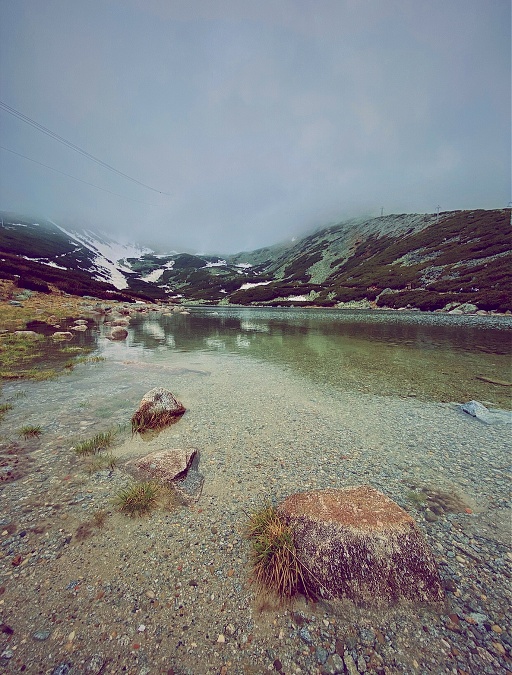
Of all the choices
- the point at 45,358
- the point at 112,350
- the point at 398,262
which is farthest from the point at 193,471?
the point at 398,262

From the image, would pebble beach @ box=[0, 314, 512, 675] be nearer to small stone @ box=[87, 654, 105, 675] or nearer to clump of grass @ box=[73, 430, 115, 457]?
small stone @ box=[87, 654, 105, 675]

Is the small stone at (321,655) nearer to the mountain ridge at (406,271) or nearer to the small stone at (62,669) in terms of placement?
the small stone at (62,669)

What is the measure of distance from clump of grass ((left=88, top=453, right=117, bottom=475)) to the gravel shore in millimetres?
232

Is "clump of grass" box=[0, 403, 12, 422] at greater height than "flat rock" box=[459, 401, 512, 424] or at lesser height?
greater

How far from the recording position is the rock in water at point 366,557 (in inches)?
188

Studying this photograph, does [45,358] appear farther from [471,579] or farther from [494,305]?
[494,305]

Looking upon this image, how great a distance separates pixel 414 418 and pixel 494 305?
7898 cm

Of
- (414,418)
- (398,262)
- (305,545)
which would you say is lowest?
(414,418)

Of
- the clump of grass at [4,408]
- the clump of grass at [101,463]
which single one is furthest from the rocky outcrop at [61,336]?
the clump of grass at [101,463]

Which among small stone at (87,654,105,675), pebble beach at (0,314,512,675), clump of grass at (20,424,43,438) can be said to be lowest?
pebble beach at (0,314,512,675)

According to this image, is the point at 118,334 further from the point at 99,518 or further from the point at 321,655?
the point at 321,655

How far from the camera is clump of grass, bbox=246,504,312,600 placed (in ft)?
15.9

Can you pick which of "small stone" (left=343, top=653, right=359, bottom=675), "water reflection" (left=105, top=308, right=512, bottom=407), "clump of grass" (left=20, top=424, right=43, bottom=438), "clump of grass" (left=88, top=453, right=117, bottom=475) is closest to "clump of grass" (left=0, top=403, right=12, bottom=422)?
"clump of grass" (left=20, top=424, right=43, bottom=438)

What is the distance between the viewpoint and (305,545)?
5.15 meters
